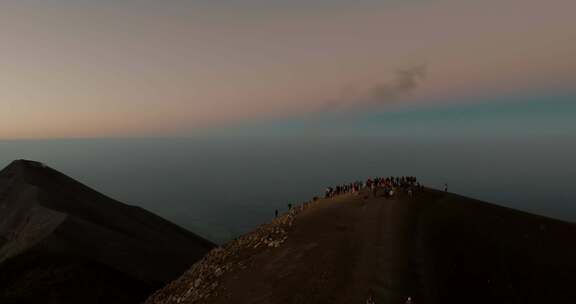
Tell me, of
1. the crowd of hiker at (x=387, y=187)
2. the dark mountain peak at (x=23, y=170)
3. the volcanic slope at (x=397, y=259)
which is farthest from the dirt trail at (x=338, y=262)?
the dark mountain peak at (x=23, y=170)

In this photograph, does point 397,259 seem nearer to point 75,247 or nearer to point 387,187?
point 387,187

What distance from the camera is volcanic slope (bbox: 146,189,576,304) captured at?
1110 inches

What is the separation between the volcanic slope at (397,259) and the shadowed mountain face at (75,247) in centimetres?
3272

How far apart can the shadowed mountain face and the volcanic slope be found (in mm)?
32723

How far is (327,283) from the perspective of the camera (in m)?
28.5

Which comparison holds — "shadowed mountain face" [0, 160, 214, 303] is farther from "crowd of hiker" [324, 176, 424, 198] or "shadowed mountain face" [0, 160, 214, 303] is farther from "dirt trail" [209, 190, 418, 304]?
"crowd of hiker" [324, 176, 424, 198]

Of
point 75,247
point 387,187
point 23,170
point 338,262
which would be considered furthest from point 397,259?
point 23,170

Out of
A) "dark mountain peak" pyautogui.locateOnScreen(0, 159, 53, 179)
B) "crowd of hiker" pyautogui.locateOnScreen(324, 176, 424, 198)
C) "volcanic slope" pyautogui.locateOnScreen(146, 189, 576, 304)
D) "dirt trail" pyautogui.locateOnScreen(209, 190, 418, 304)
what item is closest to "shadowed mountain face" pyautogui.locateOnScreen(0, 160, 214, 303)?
"dark mountain peak" pyautogui.locateOnScreen(0, 159, 53, 179)

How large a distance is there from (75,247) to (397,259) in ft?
248

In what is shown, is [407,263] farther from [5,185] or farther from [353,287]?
[5,185]

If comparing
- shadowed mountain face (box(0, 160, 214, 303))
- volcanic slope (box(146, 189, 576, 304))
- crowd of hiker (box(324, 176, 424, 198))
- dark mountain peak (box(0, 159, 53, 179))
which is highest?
crowd of hiker (box(324, 176, 424, 198))

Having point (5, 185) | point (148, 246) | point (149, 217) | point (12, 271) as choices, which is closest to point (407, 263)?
point (12, 271)

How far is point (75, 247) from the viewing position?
76.1m

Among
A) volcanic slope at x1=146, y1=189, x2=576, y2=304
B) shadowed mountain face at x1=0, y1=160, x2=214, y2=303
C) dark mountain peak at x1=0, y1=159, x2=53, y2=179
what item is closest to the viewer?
volcanic slope at x1=146, y1=189, x2=576, y2=304
